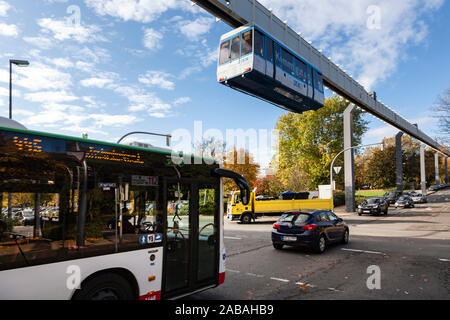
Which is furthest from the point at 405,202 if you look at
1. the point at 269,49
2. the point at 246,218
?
the point at 269,49

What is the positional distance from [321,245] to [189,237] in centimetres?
672

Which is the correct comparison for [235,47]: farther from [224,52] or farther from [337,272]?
[337,272]

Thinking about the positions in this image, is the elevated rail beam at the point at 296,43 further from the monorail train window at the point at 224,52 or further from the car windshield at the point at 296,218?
the car windshield at the point at 296,218

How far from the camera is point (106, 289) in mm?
4117

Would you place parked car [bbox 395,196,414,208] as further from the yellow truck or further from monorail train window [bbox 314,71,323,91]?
monorail train window [bbox 314,71,323,91]

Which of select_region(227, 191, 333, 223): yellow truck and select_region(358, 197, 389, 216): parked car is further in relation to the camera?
select_region(358, 197, 389, 216): parked car

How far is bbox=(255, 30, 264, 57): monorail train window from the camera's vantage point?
13.2 meters

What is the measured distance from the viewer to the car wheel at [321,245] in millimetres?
10206

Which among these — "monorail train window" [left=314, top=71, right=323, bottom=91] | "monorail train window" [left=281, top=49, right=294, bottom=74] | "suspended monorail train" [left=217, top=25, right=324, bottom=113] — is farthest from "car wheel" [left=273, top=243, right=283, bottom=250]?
"monorail train window" [left=314, top=71, right=323, bottom=91]

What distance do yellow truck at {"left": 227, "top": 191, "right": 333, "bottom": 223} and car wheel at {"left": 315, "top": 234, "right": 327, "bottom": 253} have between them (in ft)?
39.6

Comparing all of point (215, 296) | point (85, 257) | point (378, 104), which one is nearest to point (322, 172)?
point (378, 104)

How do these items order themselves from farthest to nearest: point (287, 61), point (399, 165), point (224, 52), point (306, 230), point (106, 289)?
point (399, 165), point (287, 61), point (224, 52), point (306, 230), point (106, 289)

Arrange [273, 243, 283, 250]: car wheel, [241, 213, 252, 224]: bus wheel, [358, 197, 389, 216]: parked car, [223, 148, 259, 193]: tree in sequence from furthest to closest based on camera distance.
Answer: [223, 148, 259, 193]: tree
[358, 197, 389, 216]: parked car
[241, 213, 252, 224]: bus wheel
[273, 243, 283, 250]: car wheel

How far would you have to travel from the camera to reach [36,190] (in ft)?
12.5
